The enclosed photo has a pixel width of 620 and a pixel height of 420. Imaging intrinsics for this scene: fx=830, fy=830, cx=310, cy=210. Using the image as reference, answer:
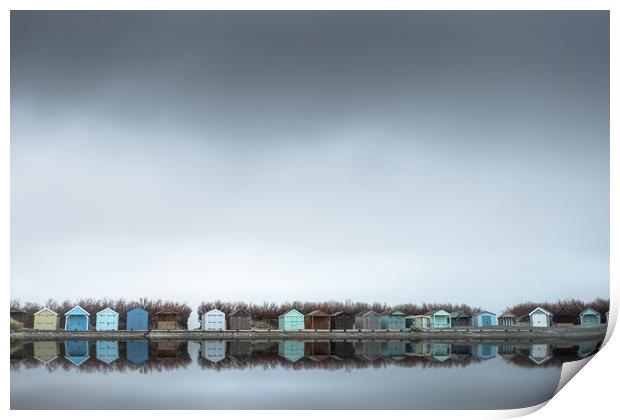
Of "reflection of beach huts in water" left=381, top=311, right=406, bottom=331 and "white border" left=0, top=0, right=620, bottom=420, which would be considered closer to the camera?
"white border" left=0, top=0, right=620, bottom=420

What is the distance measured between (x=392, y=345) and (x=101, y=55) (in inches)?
78.8

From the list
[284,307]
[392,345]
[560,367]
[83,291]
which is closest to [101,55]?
[83,291]

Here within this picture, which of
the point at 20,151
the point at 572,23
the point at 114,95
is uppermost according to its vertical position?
the point at 572,23

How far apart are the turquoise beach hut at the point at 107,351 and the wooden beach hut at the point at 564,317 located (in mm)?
2168

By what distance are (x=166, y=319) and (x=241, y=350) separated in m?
0.40

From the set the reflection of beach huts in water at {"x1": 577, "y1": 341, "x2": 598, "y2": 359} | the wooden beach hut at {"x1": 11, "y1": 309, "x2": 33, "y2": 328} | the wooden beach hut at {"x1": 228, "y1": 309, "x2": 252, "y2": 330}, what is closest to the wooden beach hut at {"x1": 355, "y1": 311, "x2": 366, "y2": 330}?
the wooden beach hut at {"x1": 228, "y1": 309, "x2": 252, "y2": 330}

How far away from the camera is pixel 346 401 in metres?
4.03

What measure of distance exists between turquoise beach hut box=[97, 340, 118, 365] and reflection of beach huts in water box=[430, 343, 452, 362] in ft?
5.09

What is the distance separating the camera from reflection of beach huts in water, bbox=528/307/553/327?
4105 mm

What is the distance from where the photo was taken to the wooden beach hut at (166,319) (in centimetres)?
405

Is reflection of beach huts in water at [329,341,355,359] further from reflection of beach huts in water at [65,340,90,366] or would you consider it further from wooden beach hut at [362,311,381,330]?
reflection of beach huts in water at [65,340,90,366]

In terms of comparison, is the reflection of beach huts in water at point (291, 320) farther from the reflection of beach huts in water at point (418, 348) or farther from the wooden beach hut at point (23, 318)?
the wooden beach hut at point (23, 318)

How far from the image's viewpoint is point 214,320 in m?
4.10
